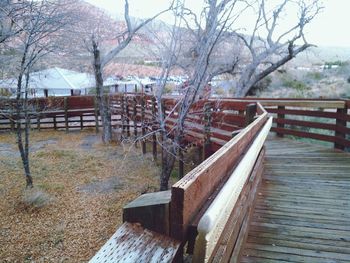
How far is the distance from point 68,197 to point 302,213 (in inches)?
204

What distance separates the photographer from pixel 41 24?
6.31 m

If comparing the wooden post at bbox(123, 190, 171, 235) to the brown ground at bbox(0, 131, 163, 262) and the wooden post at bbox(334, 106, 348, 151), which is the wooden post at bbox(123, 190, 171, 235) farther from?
the wooden post at bbox(334, 106, 348, 151)

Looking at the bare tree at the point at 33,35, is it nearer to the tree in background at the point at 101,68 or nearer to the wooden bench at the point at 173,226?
the tree in background at the point at 101,68

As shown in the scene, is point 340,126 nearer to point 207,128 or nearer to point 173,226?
point 207,128

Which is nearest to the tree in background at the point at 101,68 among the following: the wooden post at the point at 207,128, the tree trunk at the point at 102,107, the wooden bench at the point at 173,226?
the tree trunk at the point at 102,107

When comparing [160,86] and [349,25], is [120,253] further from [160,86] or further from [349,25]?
[349,25]

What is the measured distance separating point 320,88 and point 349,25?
752 centimetres

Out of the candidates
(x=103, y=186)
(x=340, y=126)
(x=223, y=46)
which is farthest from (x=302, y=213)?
(x=223, y=46)

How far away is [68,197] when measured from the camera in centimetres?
677

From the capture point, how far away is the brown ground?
193 inches

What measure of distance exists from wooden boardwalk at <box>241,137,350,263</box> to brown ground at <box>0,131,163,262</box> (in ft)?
9.55

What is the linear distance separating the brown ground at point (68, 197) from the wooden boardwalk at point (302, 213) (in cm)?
291

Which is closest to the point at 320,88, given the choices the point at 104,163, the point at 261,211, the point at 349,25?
the point at 349,25

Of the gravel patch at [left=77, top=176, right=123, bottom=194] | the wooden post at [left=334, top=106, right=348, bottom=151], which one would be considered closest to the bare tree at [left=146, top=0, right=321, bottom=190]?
the gravel patch at [left=77, top=176, right=123, bottom=194]
